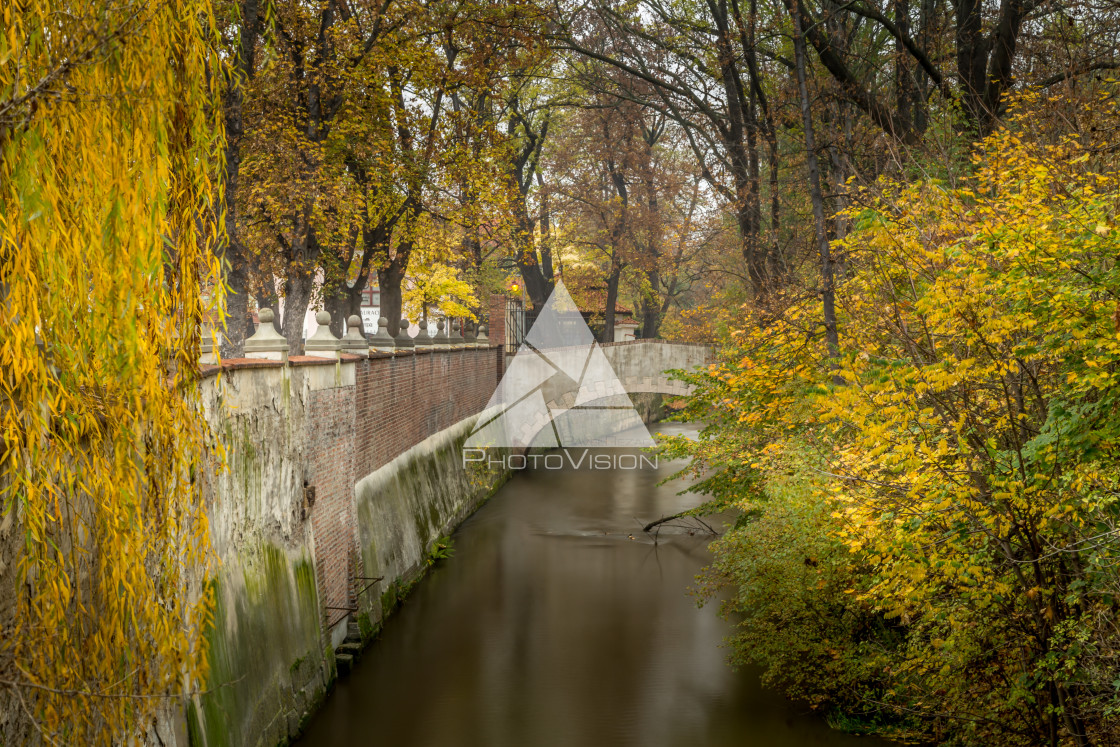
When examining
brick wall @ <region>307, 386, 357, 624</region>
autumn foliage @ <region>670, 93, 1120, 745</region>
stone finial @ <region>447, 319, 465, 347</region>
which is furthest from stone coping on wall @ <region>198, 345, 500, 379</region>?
autumn foliage @ <region>670, 93, 1120, 745</region>

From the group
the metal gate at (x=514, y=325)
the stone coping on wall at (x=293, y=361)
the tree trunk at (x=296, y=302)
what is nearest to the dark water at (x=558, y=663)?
the stone coping on wall at (x=293, y=361)

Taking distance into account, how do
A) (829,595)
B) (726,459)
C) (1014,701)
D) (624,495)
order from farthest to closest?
(624,495) < (726,459) < (829,595) < (1014,701)

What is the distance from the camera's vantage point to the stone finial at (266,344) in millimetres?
8719

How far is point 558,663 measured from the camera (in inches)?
471

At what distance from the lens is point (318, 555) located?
1008 centimetres

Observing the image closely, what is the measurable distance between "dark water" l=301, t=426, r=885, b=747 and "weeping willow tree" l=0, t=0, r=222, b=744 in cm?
549

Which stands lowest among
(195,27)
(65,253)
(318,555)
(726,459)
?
(318,555)

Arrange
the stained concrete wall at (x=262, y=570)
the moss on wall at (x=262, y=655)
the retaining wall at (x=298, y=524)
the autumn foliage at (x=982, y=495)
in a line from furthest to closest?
the retaining wall at (x=298, y=524), the stained concrete wall at (x=262, y=570), the moss on wall at (x=262, y=655), the autumn foliage at (x=982, y=495)

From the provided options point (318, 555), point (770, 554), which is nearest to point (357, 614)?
point (318, 555)

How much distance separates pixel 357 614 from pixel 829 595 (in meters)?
6.24

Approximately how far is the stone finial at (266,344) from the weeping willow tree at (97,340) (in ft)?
14.0

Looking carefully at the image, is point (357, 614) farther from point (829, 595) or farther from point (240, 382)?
point (829, 595)

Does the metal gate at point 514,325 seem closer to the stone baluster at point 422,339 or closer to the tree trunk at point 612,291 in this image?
the tree trunk at point 612,291

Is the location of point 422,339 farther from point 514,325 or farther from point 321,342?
point 514,325
